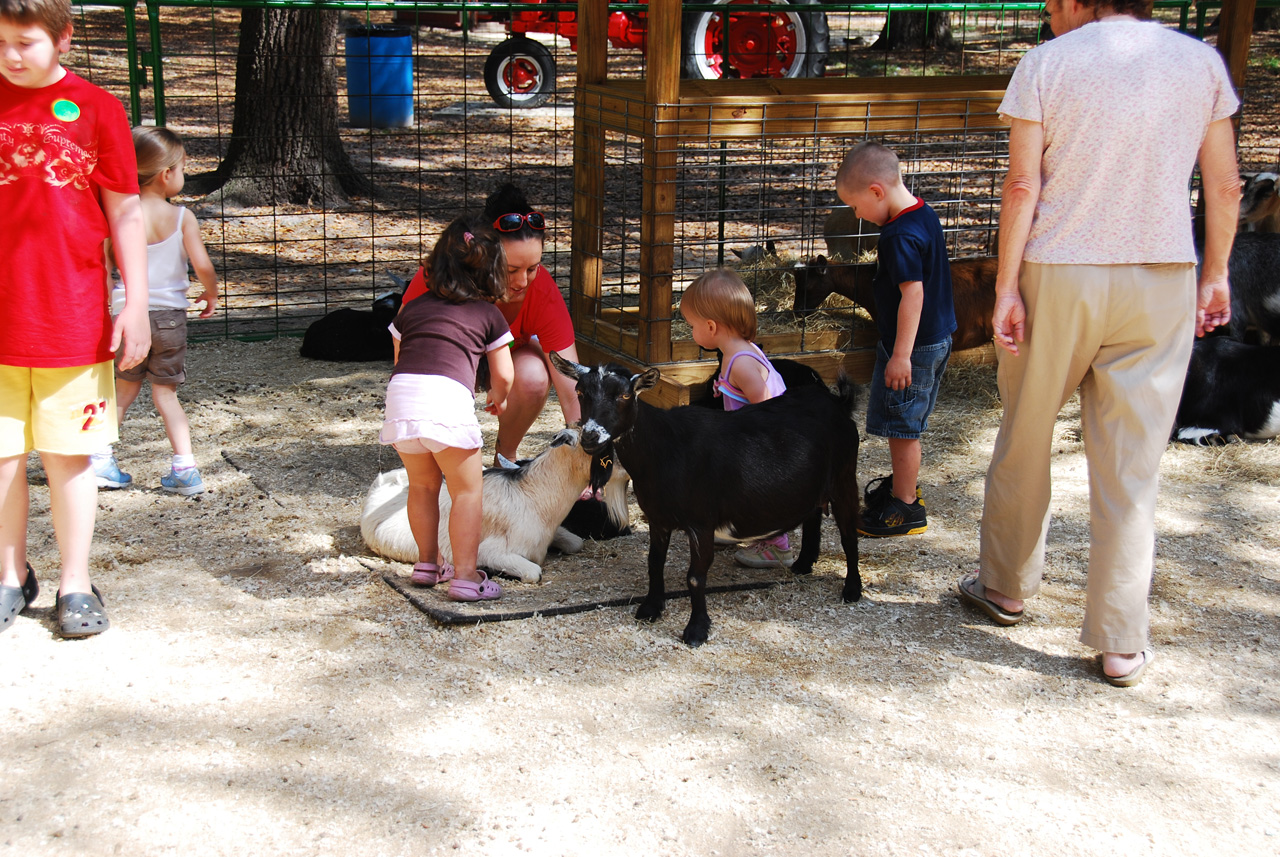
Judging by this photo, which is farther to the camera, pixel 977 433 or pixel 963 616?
pixel 977 433

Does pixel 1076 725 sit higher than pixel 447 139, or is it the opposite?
pixel 447 139

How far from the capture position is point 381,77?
545 inches

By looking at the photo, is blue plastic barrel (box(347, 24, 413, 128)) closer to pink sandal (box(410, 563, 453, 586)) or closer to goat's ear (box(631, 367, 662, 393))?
pink sandal (box(410, 563, 453, 586))

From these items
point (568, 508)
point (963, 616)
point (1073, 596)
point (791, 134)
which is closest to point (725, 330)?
point (568, 508)

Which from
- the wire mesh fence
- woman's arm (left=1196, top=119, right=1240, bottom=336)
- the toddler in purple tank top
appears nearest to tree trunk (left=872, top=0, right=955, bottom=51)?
the wire mesh fence

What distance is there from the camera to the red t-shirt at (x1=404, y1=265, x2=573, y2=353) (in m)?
4.86

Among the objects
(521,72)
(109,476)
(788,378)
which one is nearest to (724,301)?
(788,378)

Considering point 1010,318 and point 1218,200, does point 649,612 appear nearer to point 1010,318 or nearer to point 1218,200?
point 1010,318

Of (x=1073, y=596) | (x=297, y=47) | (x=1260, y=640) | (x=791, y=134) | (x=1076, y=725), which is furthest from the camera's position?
(x=297, y=47)

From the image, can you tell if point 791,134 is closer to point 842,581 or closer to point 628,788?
point 842,581

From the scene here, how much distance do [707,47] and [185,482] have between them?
31.8 feet

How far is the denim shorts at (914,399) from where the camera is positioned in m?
4.60

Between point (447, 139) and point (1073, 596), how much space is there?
10.7m

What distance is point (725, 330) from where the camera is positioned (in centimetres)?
432
